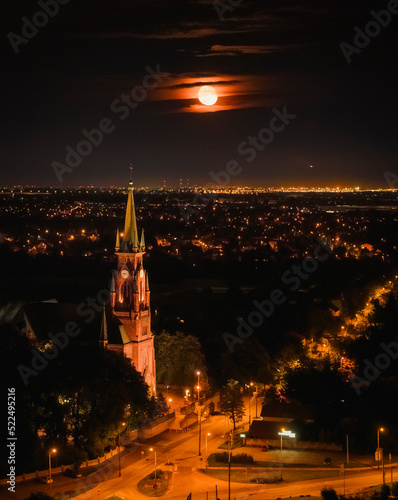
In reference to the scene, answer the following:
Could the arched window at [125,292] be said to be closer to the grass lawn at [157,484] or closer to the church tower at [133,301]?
the church tower at [133,301]

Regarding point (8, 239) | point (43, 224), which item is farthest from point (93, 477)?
point (43, 224)

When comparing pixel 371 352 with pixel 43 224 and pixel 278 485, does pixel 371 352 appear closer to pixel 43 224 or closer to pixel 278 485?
pixel 278 485

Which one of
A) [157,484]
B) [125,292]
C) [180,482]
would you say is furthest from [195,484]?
[125,292]

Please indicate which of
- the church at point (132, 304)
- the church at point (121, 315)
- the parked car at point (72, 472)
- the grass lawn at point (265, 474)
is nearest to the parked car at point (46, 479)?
the parked car at point (72, 472)

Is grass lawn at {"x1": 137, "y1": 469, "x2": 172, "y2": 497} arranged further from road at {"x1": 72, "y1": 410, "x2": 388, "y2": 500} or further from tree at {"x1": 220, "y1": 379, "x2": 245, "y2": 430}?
tree at {"x1": 220, "y1": 379, "x2": 245, "y2": 430}

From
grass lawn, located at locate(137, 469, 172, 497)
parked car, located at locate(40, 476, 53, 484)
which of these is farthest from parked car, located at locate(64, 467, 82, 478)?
grass lawn, located at locate(137, 469, 172, 497)

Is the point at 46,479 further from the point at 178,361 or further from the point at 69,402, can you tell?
the point at 178,361
